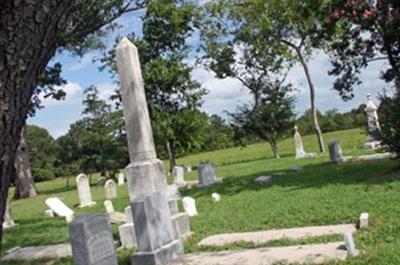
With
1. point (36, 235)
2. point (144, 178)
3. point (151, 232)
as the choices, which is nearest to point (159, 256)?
point (151, 232)

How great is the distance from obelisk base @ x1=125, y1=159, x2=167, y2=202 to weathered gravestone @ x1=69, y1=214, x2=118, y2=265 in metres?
4.07

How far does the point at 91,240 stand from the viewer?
7254 millimetres

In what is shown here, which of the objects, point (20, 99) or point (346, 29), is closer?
point (20, 99)

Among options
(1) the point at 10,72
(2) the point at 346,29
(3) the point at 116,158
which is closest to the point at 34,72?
(1) the point at 10,72

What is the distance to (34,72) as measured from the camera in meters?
1.90

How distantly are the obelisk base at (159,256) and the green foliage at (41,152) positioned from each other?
2040 inches

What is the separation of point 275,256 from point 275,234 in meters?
1.81

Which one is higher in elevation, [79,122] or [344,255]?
[79,122]

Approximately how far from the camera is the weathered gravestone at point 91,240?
7191mm

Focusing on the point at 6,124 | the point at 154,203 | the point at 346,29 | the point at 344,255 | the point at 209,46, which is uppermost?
the point at 209,46

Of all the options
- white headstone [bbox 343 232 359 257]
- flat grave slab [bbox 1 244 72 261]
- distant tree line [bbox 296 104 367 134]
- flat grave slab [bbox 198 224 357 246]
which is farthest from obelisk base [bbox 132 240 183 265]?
distant tree line [bbox 296 104 367 134]

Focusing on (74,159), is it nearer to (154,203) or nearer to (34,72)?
(154,203)

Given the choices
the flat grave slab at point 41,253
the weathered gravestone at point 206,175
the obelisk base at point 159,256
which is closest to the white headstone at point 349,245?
the obelisk base at point 159,256

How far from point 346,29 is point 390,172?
589 cm
